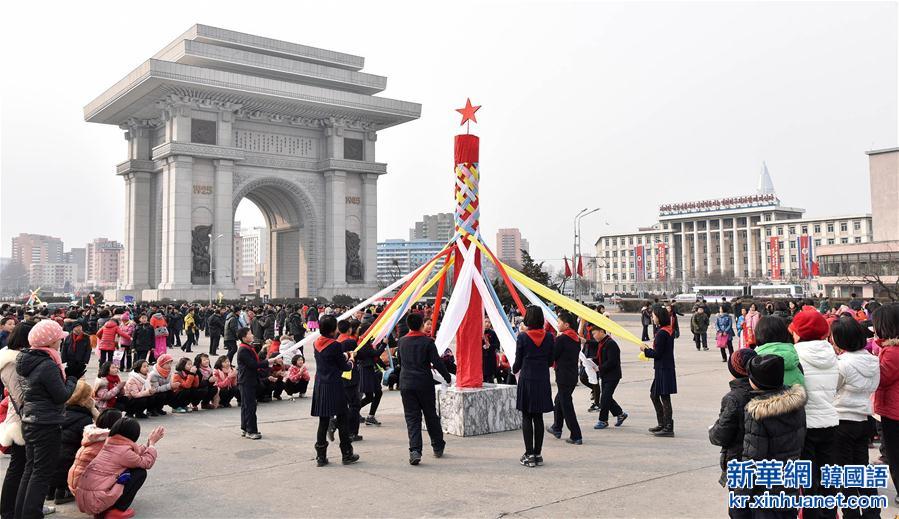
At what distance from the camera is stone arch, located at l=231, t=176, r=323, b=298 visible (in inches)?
1841

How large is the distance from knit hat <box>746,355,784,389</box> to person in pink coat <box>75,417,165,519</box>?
5.23m

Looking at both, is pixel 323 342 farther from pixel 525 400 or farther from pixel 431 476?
pixel 525 400

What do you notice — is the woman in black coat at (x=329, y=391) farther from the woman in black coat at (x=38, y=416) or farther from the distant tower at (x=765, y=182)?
the distant tower at (x=765, y=182)

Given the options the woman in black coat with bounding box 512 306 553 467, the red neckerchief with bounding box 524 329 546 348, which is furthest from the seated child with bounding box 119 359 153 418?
the red neckerchief with bounding box 524 329 546 348

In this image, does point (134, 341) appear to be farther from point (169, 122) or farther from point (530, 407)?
point (169, 122)

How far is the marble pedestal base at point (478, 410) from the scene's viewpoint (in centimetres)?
892

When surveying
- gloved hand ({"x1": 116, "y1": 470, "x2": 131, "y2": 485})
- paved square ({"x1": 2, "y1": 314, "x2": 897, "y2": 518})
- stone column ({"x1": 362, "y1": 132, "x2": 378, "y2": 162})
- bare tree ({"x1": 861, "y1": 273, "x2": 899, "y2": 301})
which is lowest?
paved square ({"x1": 2, "y1": 314, "x2": 897, "y2": 518})

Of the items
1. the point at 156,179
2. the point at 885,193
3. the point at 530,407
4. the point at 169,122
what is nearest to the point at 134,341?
the point at 530,407

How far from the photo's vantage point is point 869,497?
5.16 m

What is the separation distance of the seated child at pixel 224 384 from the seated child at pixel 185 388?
37 cm

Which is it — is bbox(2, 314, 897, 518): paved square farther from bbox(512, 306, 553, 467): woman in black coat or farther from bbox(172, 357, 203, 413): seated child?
bbox(172, 357, 203, 413): seated child

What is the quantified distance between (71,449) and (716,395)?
1035 cm

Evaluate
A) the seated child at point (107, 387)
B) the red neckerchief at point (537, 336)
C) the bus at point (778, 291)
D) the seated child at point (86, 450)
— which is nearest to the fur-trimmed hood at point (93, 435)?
the seated child at point (86, 450)

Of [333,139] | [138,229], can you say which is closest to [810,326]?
[333,139]
